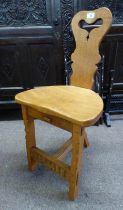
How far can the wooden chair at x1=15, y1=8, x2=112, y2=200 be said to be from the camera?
115cm

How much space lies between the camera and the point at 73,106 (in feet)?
3.96

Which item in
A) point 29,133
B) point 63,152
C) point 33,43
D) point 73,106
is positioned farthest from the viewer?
point 33,43

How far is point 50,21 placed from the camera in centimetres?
193

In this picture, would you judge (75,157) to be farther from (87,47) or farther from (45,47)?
(45,47)

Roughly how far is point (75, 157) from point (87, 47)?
2.64 ft

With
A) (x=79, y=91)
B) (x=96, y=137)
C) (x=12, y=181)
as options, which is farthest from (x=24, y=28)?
(x=12, y=181)

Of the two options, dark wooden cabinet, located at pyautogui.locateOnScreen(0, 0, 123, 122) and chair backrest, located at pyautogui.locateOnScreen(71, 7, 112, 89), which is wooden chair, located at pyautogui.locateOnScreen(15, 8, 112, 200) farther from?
dark wooden cabinet, located at pyautogui.locateOnScreen(0, 0, 123, 122)

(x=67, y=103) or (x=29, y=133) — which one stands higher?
(x=67, y=103)

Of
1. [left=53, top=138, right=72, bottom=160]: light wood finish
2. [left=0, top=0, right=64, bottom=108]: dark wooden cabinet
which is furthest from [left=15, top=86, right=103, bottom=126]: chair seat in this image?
[left=0, top=0, right=64, bottom=108]: dark wooden cabinet

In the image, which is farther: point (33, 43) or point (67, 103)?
point (33, 43)

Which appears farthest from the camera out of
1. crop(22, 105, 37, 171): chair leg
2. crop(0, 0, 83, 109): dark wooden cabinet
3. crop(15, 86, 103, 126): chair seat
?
crop(0, 0, 83, 109): dark wooden cabinet

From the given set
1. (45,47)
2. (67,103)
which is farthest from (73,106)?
(45,47)

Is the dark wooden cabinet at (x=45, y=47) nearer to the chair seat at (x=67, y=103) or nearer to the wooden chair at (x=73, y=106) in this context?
Answer: the wooden chair at (x=73, y=106)

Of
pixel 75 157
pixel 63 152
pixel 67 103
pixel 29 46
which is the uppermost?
pixel 29 46
